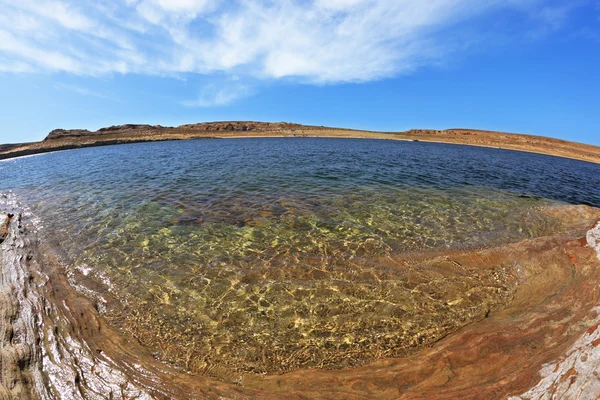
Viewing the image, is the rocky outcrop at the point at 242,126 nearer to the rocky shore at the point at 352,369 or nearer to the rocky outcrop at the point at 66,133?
the rocky outcrop at the point at 66,133

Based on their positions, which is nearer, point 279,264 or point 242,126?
point 279,264

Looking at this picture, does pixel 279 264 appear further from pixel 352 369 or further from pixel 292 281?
pixel 352 369

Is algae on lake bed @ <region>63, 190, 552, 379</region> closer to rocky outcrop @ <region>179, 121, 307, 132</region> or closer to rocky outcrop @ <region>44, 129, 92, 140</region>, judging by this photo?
rocky outcrop @ <region>44, 129, 92, 140</region>

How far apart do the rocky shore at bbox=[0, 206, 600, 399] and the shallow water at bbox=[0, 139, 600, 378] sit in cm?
31

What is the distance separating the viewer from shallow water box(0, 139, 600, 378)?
5.09 meters

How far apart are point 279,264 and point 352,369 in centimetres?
367

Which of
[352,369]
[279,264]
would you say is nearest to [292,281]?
[279,264]

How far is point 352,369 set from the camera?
4461 mm

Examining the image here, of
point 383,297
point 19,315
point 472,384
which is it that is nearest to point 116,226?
point 19,315

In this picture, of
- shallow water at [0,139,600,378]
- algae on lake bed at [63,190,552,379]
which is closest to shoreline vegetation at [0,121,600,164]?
shallow water at [0,139,600,378]

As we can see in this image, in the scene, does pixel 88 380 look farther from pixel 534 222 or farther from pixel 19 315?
pixel 534 222

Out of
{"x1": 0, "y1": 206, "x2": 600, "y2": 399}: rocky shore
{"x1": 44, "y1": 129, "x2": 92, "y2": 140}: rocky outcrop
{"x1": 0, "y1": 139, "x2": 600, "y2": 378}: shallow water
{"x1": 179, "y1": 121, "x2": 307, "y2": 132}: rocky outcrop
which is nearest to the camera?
{"x1": 0, "y1": 206, "x2": 600, "y2": 399}: rocky shore

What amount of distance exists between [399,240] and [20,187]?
26.3m

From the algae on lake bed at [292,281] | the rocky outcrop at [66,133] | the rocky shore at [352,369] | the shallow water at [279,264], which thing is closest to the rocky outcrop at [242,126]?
the rocky outcrop at [66,133]
